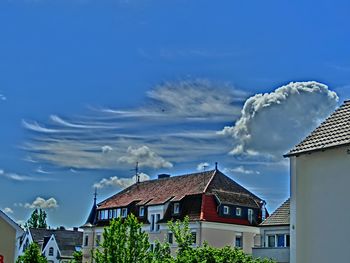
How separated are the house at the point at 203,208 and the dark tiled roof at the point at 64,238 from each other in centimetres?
2553

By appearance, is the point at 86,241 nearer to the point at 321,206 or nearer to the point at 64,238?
the point at 64,238

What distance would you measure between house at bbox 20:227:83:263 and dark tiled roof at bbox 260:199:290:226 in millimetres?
45266

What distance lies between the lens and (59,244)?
89.8m

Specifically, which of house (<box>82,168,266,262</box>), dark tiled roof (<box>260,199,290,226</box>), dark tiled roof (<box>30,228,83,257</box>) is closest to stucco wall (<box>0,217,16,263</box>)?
dark tiled roof (<box>260,199,290,226</box>)

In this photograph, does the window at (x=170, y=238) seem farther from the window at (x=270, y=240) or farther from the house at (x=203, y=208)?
the window at (x=270, y=240)

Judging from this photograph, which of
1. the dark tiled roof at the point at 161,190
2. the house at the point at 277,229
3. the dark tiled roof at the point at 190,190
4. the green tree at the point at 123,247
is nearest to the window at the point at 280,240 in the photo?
the house at the point at 277,229

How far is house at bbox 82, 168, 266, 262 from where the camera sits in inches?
2243

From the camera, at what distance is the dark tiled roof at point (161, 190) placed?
2398 inches

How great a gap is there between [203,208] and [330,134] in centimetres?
3686

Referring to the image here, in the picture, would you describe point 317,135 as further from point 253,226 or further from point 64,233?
point 64,233

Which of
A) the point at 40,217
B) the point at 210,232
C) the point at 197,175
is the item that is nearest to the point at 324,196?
the point at 210,232

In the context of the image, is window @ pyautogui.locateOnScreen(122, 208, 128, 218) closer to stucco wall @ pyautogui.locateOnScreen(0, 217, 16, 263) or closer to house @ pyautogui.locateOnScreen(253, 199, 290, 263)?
house @ pyautogui.locateOnScreen(253, 199, 290, 263)

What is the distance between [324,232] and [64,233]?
3026 inches

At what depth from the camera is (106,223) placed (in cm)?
6812
